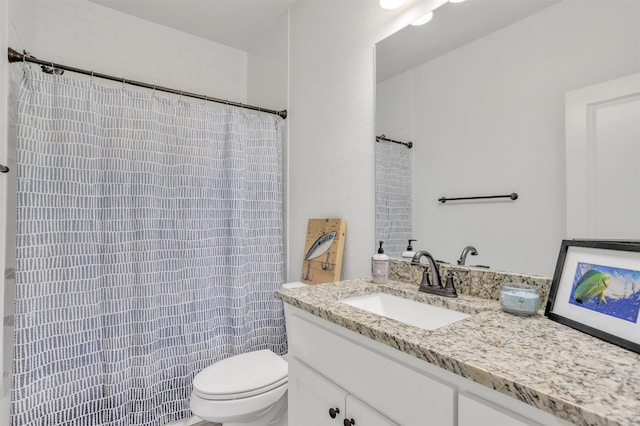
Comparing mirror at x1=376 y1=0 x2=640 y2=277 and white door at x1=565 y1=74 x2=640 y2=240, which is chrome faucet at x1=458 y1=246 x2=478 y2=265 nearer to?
mirror at x1=376 y1=0 x2=640 y2=277

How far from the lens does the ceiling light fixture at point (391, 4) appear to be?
142 cm

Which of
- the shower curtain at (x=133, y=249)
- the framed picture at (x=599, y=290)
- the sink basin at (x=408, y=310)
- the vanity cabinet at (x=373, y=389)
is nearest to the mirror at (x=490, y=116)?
the framed picture at (x=599, y=290)

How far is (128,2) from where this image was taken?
2.17m

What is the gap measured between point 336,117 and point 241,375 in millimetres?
1432

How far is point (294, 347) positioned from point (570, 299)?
884mm

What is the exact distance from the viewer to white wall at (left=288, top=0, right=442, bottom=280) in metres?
1.61

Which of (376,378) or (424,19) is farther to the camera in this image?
(424,19)

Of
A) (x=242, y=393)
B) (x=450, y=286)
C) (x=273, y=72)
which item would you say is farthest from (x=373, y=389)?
(x=273, y=72)

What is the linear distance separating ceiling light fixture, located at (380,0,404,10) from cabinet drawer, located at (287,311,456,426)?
4.60ft

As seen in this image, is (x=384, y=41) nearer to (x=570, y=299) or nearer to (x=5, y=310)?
(x=570, y=299)

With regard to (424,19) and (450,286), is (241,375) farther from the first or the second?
(424,19)

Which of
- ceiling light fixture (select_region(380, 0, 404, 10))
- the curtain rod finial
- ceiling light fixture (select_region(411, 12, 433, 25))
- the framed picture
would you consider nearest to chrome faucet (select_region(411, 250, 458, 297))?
the framed picture

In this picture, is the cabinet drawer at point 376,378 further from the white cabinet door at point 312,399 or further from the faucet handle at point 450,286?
the faucet handle at point 450,286

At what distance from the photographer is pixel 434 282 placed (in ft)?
4.07
